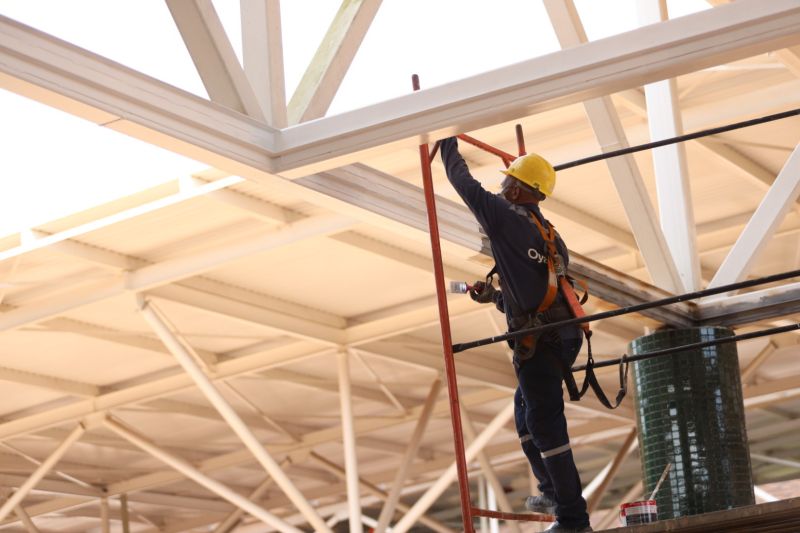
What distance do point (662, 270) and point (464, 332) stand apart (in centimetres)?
1245

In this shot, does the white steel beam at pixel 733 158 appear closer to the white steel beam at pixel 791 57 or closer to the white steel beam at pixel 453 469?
the white steel beam at pixel 791 57

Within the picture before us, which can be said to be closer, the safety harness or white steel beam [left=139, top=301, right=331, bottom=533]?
the safety harness

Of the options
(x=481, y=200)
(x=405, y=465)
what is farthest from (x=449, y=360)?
(x=405, y=465)

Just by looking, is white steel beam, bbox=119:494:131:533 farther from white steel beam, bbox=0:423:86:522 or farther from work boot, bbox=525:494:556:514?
work boot, bbox=525:494:556:514

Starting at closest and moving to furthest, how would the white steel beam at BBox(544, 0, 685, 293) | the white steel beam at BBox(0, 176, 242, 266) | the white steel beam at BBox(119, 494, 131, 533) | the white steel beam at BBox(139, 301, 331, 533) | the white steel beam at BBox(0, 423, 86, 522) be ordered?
the white steel beam at BBox(544, 0, 685, 293)
the white steel beam at BBox(0, 176, 242, 266)
the white steel beam at BBox(139, 301, 331, 533)
the white steel beam at BBox(0, 423, 86, 522)
the white steel beam at BBox(119, 494, 131, 533)

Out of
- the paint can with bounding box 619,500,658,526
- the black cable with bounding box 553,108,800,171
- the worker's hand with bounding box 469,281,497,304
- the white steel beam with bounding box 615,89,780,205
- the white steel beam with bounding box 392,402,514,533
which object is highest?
the white steel beam with bounding box 615,89,780,205

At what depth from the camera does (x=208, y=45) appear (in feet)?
28.8

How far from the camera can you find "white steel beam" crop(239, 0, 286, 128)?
9227 mm

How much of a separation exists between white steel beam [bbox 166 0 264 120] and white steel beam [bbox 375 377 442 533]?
14.9 metres

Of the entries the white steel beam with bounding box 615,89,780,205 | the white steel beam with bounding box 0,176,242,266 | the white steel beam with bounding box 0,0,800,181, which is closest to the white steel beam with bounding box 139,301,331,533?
the white steel beam with bounding box 0,176,242,266

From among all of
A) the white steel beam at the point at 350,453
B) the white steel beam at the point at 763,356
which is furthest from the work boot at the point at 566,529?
the white steel beam at the point at 763,356

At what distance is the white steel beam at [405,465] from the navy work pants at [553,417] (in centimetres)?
1425

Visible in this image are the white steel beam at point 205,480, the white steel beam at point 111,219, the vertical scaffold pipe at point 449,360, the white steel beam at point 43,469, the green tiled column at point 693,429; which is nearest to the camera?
the vertical scaffold pipe at point 449,360

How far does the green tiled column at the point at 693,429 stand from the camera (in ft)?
40.1
